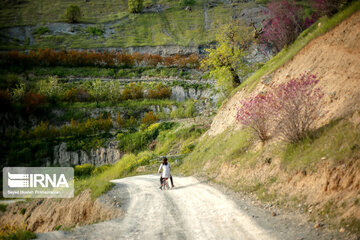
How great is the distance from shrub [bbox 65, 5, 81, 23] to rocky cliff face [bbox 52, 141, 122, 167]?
115688 millimetres

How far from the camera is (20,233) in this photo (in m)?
8.77

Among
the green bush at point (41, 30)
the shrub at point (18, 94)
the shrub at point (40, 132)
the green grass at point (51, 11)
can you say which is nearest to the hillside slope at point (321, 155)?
the shrub at point (40, 132)

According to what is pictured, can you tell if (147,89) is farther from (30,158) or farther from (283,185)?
(283,185)

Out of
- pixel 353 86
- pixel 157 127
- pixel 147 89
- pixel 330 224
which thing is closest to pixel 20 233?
pixel 330 224

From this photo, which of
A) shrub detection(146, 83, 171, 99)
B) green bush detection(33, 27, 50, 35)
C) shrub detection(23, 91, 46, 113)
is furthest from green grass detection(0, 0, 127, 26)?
shrub detection(146, 83, 171, 99)

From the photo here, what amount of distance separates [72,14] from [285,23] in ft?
482

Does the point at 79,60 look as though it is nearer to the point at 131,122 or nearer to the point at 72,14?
the point at 131,122

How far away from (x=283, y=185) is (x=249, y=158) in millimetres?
4187

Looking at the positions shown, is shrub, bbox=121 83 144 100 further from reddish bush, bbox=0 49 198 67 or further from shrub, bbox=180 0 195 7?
shrub, bbox=180 0 195 7

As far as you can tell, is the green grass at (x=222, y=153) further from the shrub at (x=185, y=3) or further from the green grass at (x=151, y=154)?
the shrub at (x=185, y=3)

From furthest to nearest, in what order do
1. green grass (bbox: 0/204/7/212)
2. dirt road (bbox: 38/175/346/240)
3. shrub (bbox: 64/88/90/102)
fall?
shrub (bbox: 64/88/90/102)
green grass (bbox: 0/204/7/212)
dirt road (bbox: 38/175/346/240)

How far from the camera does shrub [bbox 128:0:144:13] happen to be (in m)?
157

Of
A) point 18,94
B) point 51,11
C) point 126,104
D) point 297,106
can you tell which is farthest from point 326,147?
point 51,11

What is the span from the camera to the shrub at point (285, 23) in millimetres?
22578
